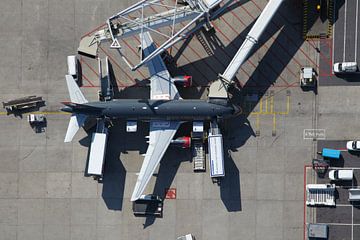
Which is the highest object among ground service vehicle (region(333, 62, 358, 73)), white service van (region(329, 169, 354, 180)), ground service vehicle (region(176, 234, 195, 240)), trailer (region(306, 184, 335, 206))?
ground service vehicle (region(333, 62, 358, 73))

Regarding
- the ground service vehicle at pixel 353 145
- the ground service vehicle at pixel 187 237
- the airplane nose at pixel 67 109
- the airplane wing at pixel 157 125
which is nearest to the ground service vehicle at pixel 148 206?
the airplane wing at pixel 157 125

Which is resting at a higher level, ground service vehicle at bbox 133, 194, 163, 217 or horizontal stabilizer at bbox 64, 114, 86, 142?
horizontal stabilizer at bbox 64, 114, 86, 142

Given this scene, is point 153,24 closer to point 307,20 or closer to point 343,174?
point 307,20

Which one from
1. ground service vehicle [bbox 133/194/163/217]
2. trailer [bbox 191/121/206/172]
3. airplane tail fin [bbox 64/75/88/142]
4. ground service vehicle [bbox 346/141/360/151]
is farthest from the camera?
ground service vehicle [bbox 133/194/163/217]

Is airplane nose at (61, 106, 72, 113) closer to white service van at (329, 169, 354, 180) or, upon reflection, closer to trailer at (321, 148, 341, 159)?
trailer at (321, 148, 341, 159)

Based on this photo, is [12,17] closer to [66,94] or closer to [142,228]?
[66,94]

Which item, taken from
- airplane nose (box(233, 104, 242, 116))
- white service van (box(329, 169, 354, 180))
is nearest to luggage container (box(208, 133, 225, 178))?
airplane nose (box(233, 104, 242, 116))

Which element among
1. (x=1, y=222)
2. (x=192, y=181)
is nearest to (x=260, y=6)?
(x=192, y=181)
